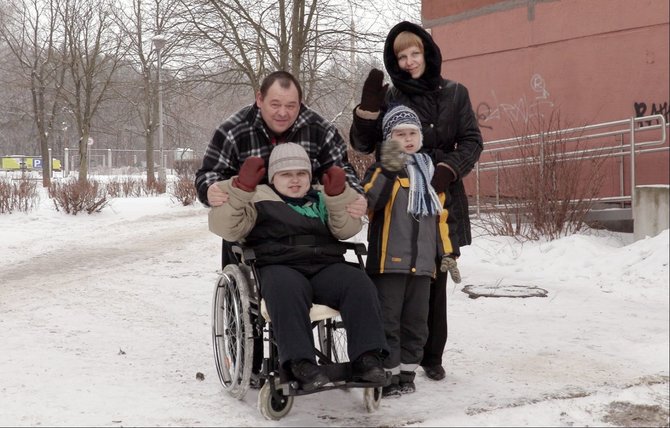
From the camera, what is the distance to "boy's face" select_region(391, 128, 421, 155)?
3574 millimetres

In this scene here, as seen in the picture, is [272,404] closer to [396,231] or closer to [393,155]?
[396,231]

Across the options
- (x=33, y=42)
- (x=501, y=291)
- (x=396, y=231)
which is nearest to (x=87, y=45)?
(x=33, y=42)

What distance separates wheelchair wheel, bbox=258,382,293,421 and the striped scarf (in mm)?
974

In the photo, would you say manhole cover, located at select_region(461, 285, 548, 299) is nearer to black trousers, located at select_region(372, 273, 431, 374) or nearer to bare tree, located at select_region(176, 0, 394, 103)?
black trousers, located at select_region(372, 273, 431, 374)

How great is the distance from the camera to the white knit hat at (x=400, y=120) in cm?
355

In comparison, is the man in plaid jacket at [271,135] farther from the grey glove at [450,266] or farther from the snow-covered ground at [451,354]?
the snow-covered ground at [451,354]

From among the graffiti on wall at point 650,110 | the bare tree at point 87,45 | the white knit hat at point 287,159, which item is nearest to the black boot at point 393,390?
the white knit hat at point 287,159

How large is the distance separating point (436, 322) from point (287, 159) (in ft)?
3.73

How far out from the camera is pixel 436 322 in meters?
3.92

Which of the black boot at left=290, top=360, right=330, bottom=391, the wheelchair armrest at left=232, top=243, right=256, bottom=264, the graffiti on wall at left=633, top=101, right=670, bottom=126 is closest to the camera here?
the graffiti on wall at left=633, top=101, right=670, bottom=126

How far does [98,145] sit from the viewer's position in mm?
58438

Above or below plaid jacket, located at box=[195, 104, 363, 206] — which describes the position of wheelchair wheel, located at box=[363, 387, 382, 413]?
below

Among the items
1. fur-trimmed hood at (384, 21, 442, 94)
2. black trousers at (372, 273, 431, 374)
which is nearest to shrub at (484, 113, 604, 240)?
fur-trimmed hood at (384, 21, 442, 94)

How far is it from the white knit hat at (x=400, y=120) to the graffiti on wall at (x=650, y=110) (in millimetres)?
1781
